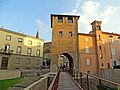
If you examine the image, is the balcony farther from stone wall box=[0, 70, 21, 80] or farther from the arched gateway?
the arched gateway

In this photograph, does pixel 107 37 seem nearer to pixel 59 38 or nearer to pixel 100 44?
pixel 100 44

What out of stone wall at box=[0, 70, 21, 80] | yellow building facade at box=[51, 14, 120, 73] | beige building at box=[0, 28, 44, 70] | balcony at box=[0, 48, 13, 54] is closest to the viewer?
stone wall at box=[0, 70, 21, 80]

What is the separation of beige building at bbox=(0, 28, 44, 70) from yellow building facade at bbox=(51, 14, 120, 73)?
12.5 m

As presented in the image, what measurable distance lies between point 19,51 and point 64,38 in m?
15.0

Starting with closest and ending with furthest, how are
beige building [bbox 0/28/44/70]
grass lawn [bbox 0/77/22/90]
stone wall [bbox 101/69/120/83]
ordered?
1. grass lawn [bbox 0/77/22/90]
2. stone wall [bbox 101/69/120/83]
3. beige building [bbox 0/28/44/70]

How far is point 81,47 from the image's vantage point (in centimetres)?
2889

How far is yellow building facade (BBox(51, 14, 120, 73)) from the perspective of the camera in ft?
90.6

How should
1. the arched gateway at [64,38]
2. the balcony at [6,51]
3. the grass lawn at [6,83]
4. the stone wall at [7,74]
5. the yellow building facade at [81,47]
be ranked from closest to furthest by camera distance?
the grass lawn at [6,83] → the stone wall at [7,74] → the arched gateway at [64,38] → the yellow building facade at [81,47] → the balcony at [6,51]

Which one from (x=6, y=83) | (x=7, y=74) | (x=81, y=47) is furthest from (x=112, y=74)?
(x=7, y=74)

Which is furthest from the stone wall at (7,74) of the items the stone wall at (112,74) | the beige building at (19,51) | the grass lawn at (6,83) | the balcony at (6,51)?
the stone wall at (112,74)

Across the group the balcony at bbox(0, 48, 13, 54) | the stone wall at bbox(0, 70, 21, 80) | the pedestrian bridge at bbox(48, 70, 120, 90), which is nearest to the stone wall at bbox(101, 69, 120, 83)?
the pedestrian bridge at bbox(48, 70, 120, 90)

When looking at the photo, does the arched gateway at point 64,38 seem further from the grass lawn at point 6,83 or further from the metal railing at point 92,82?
the metal railing at point 92,82

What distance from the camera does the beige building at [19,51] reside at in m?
31.4

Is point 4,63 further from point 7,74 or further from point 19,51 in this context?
point 7,74
